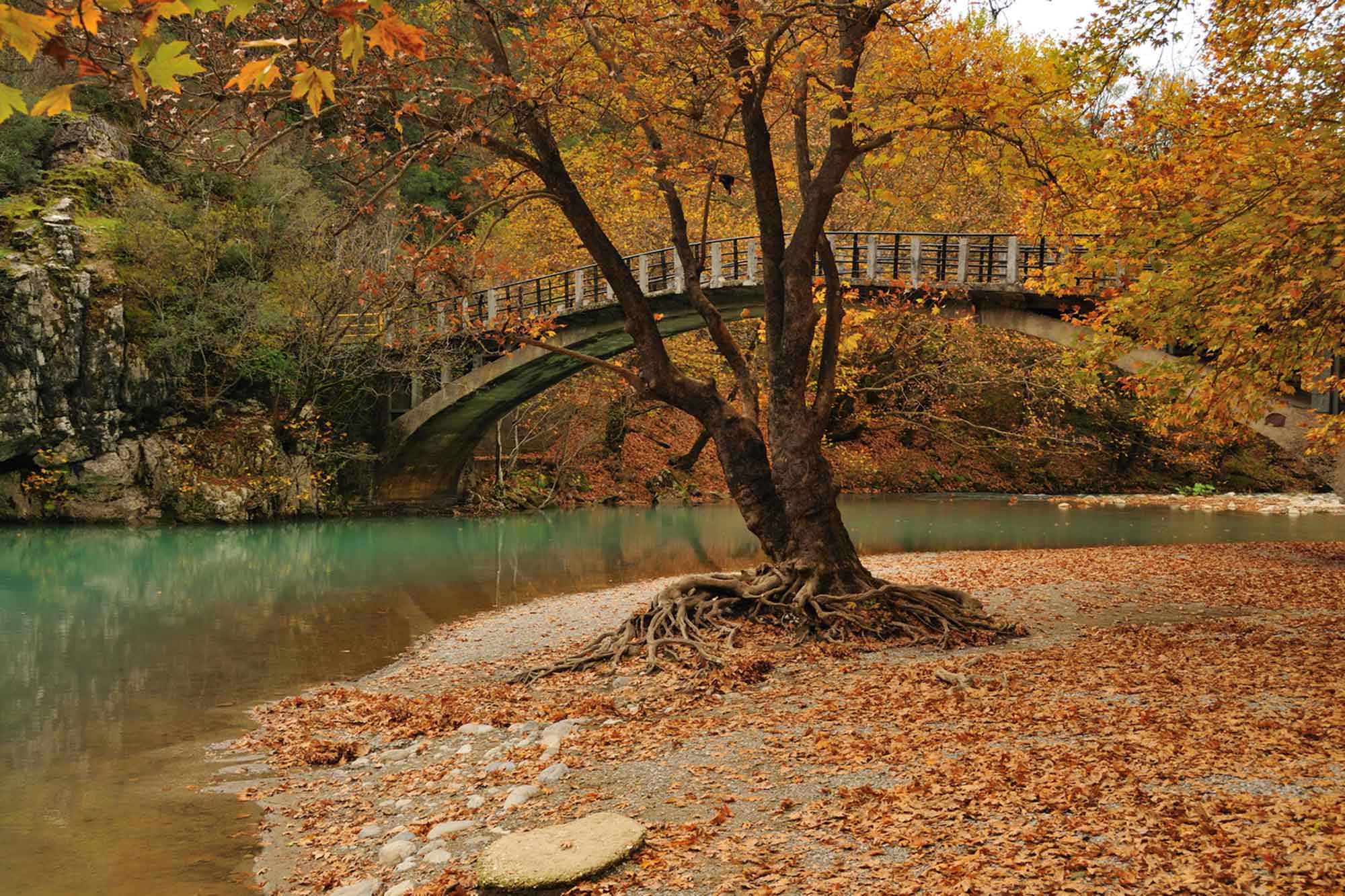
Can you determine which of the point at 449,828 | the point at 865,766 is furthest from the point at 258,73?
the point at 865,766

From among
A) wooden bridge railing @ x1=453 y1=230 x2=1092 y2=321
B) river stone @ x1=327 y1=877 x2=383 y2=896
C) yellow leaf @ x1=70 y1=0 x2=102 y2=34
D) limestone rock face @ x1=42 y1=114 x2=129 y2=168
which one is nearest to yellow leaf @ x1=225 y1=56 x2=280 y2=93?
yellow leaf @ x1=70 y1=0 x2=102 y2=34

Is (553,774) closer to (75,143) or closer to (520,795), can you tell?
(520,795)

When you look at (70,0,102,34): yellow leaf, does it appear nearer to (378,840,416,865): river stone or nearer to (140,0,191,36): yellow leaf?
(140,0,191,36): yellow leaf

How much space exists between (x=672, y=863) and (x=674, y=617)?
5462mm

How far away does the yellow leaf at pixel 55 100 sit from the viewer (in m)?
2.78

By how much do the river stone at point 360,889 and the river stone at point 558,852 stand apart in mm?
592

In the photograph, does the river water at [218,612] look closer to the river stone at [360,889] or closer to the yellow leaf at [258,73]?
the river stone at [360,889]

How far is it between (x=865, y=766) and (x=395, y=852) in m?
2.65

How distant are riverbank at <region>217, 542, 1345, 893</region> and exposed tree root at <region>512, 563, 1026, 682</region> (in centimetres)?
38

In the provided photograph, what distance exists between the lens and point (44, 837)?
20.7ft

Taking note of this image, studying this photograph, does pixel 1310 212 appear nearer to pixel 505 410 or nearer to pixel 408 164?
pixel 408 164

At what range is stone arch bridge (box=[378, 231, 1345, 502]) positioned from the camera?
20.7 metres

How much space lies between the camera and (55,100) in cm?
294

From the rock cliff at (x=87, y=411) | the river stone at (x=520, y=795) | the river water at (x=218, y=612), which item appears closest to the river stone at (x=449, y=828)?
the river stone at (x=520, y=795)
